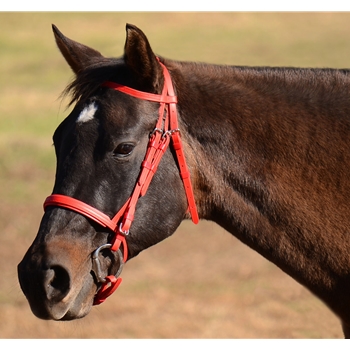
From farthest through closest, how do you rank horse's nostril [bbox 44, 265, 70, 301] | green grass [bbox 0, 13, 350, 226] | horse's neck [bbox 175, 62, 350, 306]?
1. green grass [bbox 0, 13, 350, 226]
2. horse's neck [bbox 175, 62, 350, 306]
3. horse's nostril [bbox 44, 265, 70, 301]

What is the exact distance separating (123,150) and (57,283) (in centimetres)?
75

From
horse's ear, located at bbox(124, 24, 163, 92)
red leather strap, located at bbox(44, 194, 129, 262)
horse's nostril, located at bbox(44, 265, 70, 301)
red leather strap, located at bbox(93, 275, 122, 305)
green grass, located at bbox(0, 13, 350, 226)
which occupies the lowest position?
green grass, located at bbox(0, 13, 350, 226)

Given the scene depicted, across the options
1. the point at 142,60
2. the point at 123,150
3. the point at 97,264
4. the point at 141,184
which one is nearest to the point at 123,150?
the point at 123,150

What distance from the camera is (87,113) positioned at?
3365mm

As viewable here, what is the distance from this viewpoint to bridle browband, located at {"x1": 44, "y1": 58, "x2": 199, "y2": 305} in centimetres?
325

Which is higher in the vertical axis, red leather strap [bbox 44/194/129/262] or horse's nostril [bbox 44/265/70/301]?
red leather strap [bbox 44/194/129/262]

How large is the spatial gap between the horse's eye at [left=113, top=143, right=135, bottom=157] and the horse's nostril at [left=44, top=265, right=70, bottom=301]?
2.12ft

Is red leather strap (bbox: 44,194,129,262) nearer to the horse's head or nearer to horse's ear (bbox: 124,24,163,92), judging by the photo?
the horse's head

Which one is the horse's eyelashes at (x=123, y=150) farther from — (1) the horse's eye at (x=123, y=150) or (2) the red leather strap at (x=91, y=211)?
(2) the red leather strap at (x=91, y=211)

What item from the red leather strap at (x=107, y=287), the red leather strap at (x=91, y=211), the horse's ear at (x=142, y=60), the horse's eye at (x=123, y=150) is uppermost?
the horse's ear at (x=142, y=60)

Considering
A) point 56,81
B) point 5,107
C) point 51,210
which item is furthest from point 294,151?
point 56,81

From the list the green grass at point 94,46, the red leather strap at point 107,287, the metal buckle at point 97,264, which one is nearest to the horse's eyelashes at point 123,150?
the metal buckle at point 97,264

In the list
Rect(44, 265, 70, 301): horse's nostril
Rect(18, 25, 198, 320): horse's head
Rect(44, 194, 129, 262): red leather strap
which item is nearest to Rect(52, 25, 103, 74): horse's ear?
Rect(18, 25, 198, 320): horse's head

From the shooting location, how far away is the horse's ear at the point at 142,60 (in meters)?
3.30
